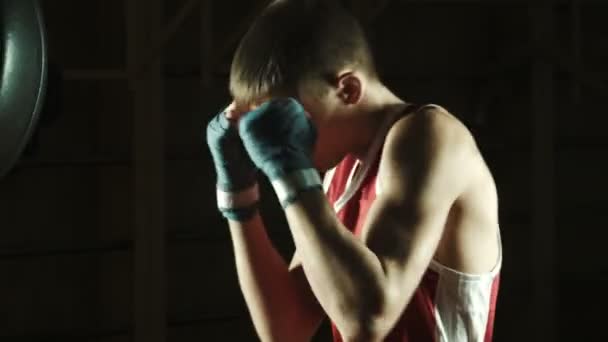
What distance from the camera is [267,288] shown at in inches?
47.8

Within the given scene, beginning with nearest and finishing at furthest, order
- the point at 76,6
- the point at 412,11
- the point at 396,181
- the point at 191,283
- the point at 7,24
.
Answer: the point at 396,181 → the point at 7,24 → the point at 76,6 → the point at 191,283 → the point at 412,11

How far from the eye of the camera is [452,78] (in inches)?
125

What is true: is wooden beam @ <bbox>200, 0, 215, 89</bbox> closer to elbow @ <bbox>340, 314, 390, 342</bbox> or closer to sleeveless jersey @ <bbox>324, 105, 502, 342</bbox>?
sleeveless jersey @ <bbox>324, 105, 502, 342</bbox>

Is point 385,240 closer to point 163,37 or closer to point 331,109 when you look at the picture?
point 331,109

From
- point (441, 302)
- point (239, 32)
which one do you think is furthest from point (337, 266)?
point (239, 32)

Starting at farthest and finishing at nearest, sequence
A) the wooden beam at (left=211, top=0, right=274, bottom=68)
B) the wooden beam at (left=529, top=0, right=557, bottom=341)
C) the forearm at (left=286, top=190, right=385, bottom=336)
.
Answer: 1. the wooden beam at (left=529, top=0, right=557, bottom=341)
2. the wooden beam at (left=211, top=0, right=274, bottom=68)
3. the forearm at (left=286, top=190, right=385, bottom=336)

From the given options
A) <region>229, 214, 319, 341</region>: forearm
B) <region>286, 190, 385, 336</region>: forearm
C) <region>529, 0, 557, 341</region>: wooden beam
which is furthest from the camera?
<region>529, 0, 557, 341</region>: wooden beam

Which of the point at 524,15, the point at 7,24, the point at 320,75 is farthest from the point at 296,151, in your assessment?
the point at 524,15

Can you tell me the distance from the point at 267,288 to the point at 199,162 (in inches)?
64.4

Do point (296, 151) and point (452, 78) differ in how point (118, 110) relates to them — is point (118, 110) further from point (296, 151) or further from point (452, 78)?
point (296, 151)

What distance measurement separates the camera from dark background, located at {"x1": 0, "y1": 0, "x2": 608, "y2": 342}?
2578 millimetres

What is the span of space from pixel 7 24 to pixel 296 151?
1.96 ft

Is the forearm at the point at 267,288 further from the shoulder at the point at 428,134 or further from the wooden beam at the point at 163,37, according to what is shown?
the wooden beam at the point at 163,37

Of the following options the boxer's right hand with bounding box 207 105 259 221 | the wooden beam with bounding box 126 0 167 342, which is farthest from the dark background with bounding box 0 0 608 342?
the boxer's right hand with bounding box 207 105 259 221
